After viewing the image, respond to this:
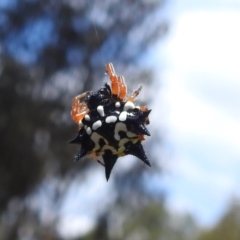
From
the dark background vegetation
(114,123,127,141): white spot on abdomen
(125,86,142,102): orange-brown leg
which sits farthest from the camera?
the dark background vegetation

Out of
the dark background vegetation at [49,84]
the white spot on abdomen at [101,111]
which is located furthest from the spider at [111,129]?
the dark background vegetation at [49,84]

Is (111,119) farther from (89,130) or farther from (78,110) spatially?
(78,110)

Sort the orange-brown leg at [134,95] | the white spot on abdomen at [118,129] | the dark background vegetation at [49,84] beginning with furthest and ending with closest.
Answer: the dark background vegetation at [49,84]
the orange-brown leg at [134,95]
the white spot on abdomen at [118,129]

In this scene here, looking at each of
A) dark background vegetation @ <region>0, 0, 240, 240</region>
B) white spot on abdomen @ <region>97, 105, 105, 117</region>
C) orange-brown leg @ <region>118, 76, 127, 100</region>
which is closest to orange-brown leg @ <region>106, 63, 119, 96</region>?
orange-brown leg @ <region>118, 76, 127, 100</region>

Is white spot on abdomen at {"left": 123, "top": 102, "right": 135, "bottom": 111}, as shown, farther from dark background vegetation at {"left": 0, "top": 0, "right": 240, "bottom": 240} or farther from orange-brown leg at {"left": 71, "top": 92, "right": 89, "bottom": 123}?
dark background vegetation at {"left": 0, "top": 0, "right": 240, "bottom": 240}

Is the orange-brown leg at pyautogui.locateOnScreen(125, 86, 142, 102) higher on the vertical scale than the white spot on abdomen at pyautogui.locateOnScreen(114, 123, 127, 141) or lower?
higher

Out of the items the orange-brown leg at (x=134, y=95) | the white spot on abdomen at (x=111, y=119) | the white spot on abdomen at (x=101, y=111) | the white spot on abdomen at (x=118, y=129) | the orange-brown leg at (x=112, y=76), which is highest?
the orange-brown leg at (x=112, y=76)

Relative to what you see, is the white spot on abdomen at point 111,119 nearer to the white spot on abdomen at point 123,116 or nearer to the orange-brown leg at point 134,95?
the white spot on abdomen at point 123,116
